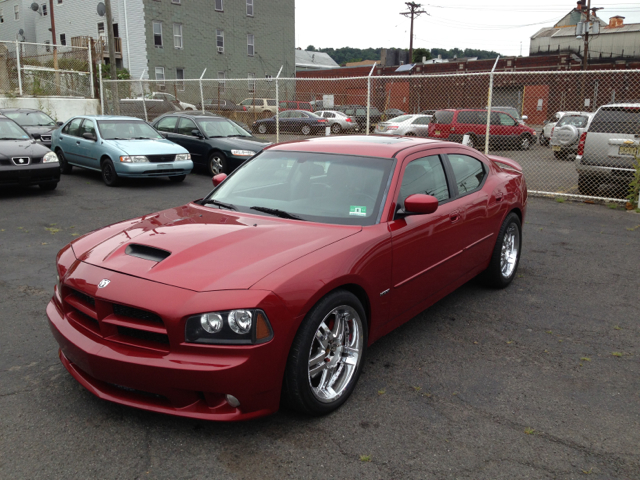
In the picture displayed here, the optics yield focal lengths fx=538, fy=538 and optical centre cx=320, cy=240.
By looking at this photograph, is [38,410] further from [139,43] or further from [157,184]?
[139,43]

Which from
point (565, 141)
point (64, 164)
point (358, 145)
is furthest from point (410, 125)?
point (358, 145)

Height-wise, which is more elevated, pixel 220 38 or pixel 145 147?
pixel 220 38

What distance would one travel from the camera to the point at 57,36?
→ 4119 centimetres

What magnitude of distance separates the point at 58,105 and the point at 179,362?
72.6 feet

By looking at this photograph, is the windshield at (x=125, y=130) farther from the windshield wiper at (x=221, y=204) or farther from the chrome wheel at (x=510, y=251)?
the chrome wheel at (x=510, y=251)

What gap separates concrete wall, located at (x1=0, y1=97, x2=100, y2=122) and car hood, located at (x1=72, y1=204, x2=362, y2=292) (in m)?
19.8

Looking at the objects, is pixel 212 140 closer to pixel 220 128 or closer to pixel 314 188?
pixel 220 128

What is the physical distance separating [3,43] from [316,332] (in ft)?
76.1

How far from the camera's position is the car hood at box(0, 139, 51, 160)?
9.61 metres

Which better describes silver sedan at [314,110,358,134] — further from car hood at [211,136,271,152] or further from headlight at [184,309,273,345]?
headlight at [184,309,273,345]

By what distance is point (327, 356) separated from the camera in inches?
127

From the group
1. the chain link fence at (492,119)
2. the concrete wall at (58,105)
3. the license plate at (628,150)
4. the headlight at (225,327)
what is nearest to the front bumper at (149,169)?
the chain link fence at (492,119)

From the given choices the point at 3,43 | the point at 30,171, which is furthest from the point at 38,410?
the point at 3,43

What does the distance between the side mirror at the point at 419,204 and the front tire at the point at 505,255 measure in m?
1.80
